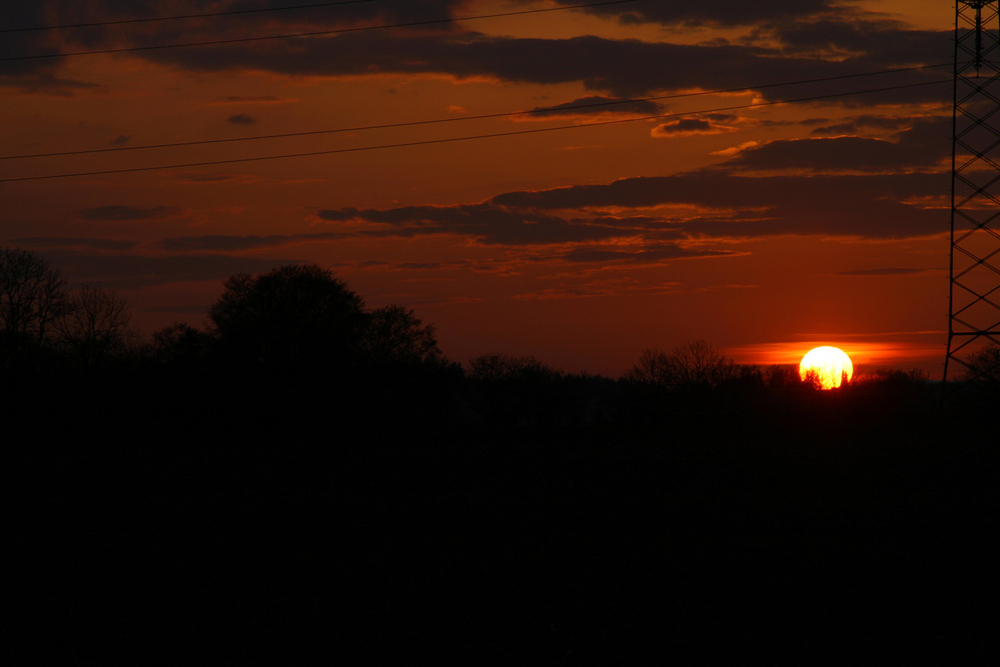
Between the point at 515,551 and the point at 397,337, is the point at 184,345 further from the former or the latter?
the point at 515,551

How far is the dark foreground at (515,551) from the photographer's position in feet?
37.0

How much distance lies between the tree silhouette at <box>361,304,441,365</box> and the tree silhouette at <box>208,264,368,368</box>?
10.9m

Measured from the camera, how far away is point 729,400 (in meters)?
79.0

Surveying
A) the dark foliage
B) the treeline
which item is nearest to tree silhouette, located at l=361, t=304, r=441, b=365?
the treeline

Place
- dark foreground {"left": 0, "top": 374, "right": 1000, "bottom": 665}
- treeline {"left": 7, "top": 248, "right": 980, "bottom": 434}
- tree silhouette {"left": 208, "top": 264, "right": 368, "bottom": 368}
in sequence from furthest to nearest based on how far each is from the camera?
1. tree silhouette {"left": 208, "top": 264, "right": 368, "bottom": 368}
2. treeline {"left": 7, "top": 248, "right": 980, "bottom": 434}
3. dark foreground {"left": 0, "top": 374, "right": 1000, "bottom": 665}

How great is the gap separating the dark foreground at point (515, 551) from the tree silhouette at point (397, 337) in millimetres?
54050

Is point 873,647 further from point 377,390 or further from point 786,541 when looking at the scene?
point 377,390

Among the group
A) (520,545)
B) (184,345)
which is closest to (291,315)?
(184,345)

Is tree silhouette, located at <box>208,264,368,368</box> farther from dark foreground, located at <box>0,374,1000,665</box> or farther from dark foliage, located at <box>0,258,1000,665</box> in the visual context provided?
dark foreground, located at <box>0,374,1000,665</box>

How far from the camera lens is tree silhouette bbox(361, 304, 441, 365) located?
8494 centimetres

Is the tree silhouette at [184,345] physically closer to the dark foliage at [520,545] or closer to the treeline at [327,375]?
the treeline at [327,375]

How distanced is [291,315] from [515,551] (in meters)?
56.4

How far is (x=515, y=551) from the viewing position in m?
15.6

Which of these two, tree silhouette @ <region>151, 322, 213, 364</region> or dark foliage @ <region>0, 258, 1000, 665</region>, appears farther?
tree silhouette @ <region>151, 322, 213, 364</region>
